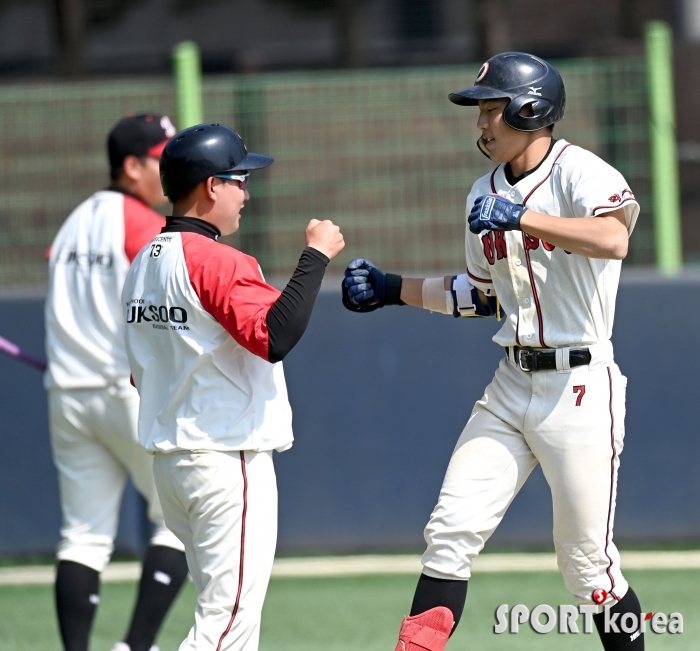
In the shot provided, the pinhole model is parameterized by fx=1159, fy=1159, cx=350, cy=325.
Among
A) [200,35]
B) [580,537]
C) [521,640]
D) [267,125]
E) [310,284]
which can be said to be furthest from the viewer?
[200,35]

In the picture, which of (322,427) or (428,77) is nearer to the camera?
(322,427)

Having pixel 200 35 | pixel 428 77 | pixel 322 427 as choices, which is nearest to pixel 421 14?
pixel 200 35

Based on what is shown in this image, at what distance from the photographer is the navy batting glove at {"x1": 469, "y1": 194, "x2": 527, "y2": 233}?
3381 mm

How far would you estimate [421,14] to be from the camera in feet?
35.6

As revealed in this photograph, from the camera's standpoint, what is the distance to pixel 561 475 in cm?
363

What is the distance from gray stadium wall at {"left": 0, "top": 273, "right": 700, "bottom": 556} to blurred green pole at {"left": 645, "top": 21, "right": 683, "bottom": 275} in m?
0.46

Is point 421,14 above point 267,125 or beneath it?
above

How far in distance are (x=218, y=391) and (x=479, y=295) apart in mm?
1118

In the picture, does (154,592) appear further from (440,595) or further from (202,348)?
(202,348)

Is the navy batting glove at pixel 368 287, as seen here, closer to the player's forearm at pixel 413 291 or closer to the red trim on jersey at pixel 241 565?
the player's forearm at pixel 413 291

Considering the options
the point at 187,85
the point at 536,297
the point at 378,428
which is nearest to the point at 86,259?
the point at 536,297

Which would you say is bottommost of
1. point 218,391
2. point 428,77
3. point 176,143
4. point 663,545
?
point 663,545

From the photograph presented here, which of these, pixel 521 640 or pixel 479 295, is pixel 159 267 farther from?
pixel 521 640

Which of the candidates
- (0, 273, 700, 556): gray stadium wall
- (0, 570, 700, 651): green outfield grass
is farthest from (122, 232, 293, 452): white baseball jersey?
(0, 273, 700, 556): gray stadium wall
